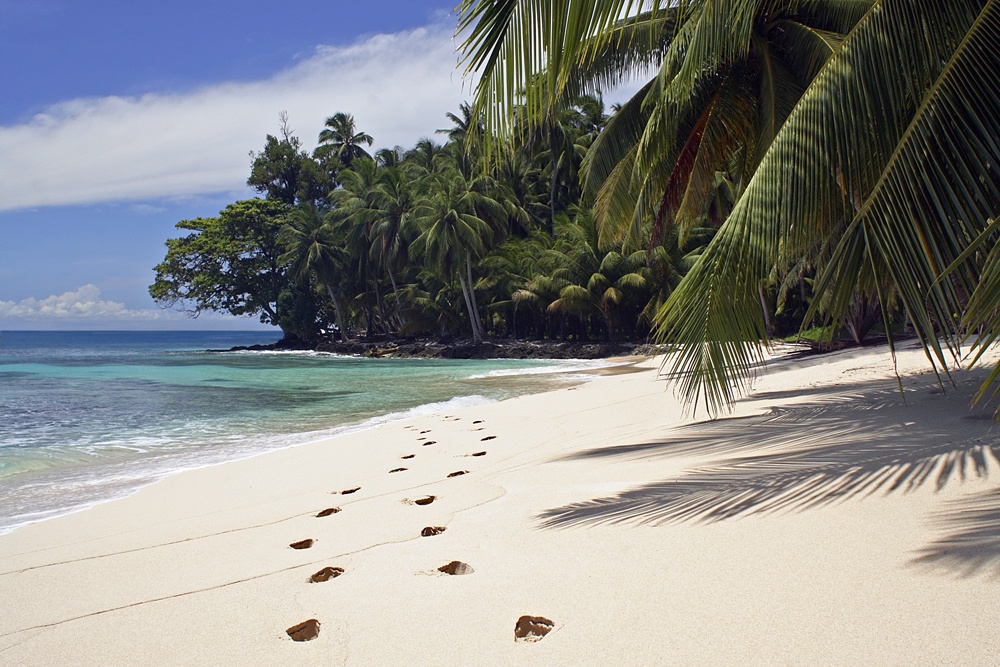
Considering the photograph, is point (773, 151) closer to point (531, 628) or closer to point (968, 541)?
point (968, 541)

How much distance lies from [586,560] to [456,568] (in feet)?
1.80

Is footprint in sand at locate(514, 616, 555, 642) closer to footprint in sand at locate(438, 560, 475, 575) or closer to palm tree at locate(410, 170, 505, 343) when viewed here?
footprint in sand at locate(438, 560, 475, 575)

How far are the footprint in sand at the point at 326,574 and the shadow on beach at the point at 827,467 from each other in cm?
100

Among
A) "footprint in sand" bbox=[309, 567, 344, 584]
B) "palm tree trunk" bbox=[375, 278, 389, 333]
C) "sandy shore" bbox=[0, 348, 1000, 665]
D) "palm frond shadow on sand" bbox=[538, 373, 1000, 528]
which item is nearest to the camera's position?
"sandy shore" bbox=[0, 348, 1000, 665]

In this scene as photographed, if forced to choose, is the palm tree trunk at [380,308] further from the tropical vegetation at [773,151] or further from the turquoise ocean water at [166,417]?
the turquoise ocean water at [166,417]

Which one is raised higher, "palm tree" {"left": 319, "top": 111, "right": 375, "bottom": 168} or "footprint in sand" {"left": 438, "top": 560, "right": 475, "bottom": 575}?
"palm tree" {"left": 319, "top": 111, "right": 375, "bottom": 168}

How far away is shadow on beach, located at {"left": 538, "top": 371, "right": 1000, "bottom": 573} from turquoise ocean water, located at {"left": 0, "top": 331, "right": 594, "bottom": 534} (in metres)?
4.55

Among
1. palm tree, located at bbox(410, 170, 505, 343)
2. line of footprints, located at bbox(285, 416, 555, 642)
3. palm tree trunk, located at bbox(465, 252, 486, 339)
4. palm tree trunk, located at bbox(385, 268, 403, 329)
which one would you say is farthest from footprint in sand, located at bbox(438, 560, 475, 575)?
palm tree trunk, located at bbox(385, 268, 403, 329)

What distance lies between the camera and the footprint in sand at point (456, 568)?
2699 mm

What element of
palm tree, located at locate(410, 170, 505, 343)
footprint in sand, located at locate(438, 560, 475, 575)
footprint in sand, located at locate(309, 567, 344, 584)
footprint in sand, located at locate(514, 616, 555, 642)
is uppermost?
palm tree, located at locate(410, 170, 505, 343)

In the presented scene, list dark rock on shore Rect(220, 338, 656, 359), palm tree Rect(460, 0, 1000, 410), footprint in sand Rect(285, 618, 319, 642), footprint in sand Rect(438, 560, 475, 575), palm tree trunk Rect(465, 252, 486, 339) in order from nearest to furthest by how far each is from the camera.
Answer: palm tree Rect(460, 0, 1000, 410)
footprint in sand Rect(285, 618, 319, 642)
footprint in sand Rect(438, 560, 475, 575)
dark rock on shore Rect(220, 338, 656, 359)
palm tree trunk Rect(465, 252, 486, 339)

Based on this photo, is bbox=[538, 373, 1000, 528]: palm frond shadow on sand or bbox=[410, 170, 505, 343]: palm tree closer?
bbox=[538, 373, 1000, 528]: palm frond shadow on sand

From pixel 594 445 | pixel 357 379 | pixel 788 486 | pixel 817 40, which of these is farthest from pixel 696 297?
pixel 357 379

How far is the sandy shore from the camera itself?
1.96 m
